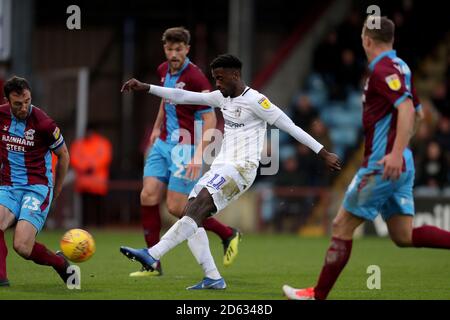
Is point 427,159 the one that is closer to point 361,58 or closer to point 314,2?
point 361,58

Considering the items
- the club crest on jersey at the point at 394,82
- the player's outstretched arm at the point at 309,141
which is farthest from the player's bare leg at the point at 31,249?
the club crest on jersey at the point at 394,82

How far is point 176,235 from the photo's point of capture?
334 inches

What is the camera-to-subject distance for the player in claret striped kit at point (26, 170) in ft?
29.5

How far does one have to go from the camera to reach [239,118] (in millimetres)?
8922

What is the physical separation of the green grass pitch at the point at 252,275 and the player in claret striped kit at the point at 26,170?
0.35 meters

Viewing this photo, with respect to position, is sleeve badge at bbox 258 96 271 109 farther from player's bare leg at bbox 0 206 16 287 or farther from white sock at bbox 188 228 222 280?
player's bare leg at bbox 0 206 16 287

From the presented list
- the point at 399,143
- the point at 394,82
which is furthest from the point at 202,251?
the point at 394,82

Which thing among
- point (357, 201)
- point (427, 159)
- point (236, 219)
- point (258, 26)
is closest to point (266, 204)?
point (236, 219)

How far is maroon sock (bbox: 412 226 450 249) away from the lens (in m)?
8.16

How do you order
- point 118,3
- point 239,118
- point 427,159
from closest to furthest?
1. point 239,118
2. point 427,159
3. point 118,3

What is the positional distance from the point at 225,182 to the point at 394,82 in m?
1.95

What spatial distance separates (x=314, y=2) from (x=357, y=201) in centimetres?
1657

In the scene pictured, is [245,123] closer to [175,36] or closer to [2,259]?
[175,36]

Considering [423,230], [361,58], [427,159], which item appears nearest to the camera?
[423,230]
